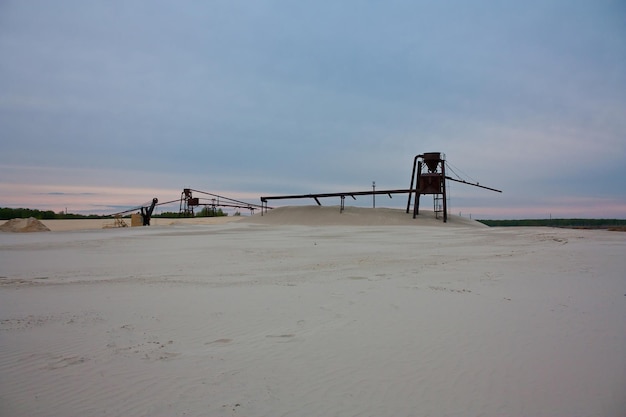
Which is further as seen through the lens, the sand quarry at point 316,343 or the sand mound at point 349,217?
the sand mound at point 349,217

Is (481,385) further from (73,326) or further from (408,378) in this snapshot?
(73,326)

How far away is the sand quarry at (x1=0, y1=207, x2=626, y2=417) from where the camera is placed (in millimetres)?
3096

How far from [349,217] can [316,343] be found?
87.1 feet

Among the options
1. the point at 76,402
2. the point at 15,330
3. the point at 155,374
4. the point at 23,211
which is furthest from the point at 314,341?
the point at 23,211

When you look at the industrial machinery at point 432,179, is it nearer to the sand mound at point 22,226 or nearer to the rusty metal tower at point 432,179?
the rusty metal tower at point 432,179

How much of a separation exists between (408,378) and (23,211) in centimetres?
5025

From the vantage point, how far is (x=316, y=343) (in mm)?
4215

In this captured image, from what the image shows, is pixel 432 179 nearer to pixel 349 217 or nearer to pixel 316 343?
pixel 349 217

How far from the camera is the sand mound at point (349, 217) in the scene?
2889 centimetres

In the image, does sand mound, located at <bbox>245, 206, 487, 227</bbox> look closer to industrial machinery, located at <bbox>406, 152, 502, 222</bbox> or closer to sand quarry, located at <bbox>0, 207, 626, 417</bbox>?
industrial machinery, located at <bbox>406, 152, 502, 222</bbox>

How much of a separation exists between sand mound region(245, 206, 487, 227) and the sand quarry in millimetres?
20538

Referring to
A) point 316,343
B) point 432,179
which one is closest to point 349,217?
point 432,179

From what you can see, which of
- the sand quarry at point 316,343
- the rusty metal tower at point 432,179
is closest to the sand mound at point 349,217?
the rusty metal tower at point 432,179

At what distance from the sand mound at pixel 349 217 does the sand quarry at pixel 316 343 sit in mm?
20538
